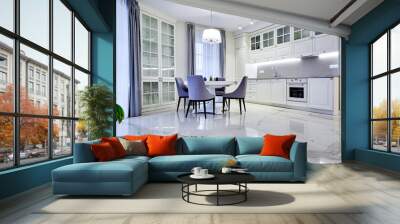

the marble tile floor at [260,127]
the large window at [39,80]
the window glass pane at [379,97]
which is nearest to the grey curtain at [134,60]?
the marble tile floor at [260,127]

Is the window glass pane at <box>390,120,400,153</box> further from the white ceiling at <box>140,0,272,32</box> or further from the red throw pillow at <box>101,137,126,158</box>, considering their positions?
the white ceiling at <box>140,0,272,32</box>

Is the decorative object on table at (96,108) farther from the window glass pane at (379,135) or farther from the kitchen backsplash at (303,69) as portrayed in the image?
the kitchen backsplash at (303,69)

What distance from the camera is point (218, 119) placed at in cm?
1098

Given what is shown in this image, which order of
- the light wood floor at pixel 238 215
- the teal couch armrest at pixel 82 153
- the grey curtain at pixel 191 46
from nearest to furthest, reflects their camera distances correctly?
1. the light wood floor at pixel 238 215
2. the teal couch armrest at pixel 82 153
3. the grey curtain at pixel 191 46

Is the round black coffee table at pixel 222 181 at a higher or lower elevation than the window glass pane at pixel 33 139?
lower

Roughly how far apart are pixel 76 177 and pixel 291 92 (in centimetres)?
1104

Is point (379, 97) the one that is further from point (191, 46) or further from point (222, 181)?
point (191, 46)

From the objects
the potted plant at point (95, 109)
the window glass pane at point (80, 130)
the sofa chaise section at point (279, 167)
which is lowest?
the sofa chaise section at point (279, 167)

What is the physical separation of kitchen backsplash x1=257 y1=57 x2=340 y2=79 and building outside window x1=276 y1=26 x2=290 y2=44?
83cm

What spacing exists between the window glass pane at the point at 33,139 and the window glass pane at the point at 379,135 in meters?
5.11

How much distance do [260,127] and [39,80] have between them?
5.53 metres

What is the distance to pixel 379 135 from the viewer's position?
7.39m

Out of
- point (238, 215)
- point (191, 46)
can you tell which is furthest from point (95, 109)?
point (191, 46)

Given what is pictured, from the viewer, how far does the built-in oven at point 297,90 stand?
1387 centimetres
